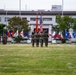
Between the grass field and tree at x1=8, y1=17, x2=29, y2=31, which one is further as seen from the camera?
tree at x1=8, y1=17, x2=29, y2=31

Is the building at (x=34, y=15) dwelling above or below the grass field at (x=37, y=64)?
below

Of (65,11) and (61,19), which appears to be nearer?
(61,19)

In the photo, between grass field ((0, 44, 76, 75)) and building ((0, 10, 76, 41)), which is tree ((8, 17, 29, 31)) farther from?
grass field ((0, 44, 76, 75))

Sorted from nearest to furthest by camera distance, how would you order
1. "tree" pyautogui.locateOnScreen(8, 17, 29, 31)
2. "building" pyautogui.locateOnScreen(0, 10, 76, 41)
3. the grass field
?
the grass field
"tree" pyautogui.locateOnScreen(8, 17, 29, 31)
"building" pyautogui.locateOnScreen(0, 10, 76, 41)

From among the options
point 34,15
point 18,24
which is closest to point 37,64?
point 18,24

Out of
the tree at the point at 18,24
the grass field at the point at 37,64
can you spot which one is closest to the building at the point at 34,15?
the tree at the point at 18,24

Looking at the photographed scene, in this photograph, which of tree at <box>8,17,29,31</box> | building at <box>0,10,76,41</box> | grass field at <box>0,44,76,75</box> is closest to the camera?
grass field at <box>0,44,76,75</box>

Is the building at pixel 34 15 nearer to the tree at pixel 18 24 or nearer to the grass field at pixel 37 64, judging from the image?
the tree at pixel 18 24

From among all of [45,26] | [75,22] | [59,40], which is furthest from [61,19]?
[45,26]

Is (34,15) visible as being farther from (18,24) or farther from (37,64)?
(37,64)

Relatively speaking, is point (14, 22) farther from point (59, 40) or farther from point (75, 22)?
point (59, 40)

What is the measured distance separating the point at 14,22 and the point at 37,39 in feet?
163

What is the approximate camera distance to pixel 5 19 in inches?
4481

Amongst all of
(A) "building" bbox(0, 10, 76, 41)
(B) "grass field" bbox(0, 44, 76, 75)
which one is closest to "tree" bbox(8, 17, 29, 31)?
(A) "building" bbox(0, 10, 76, 41)
